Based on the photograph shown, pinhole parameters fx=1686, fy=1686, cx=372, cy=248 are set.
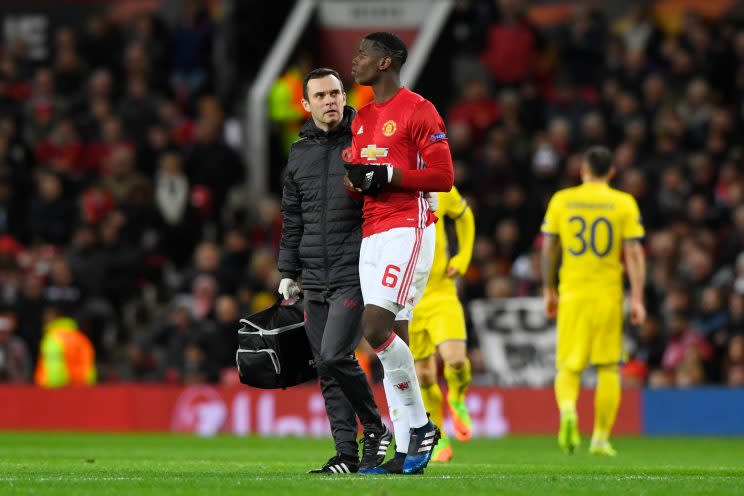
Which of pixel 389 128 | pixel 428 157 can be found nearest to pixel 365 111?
pixel 389 128

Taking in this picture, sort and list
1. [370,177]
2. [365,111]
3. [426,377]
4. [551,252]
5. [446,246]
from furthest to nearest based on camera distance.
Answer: [551,252] → [446,246] → [426,377] → [365,111] → [370,177]

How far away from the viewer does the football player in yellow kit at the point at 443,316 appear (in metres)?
12.1

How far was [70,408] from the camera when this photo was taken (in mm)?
19156

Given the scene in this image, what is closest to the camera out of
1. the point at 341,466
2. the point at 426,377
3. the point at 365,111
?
the point at 365,111

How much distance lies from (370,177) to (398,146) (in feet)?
1.14

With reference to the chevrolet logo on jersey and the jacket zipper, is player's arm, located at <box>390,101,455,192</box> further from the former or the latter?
the jacket zipper

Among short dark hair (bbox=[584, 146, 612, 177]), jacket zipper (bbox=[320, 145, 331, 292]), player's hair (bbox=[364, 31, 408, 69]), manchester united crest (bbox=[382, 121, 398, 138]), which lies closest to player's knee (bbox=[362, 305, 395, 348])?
jacket zipper (bbox=[320, 145, 331, 292])

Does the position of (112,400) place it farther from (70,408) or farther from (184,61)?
(184,61)

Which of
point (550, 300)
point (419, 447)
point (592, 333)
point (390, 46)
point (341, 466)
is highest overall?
point (390, 46)

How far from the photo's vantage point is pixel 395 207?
9.12 metres

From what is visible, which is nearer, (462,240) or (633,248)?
(462,240)

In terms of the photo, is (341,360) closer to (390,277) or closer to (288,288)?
(390,277)

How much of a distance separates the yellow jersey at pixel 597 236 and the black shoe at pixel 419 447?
4.09 m

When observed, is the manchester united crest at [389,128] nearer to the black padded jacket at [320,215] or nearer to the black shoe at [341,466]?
the black padded jacket at [320,215]
